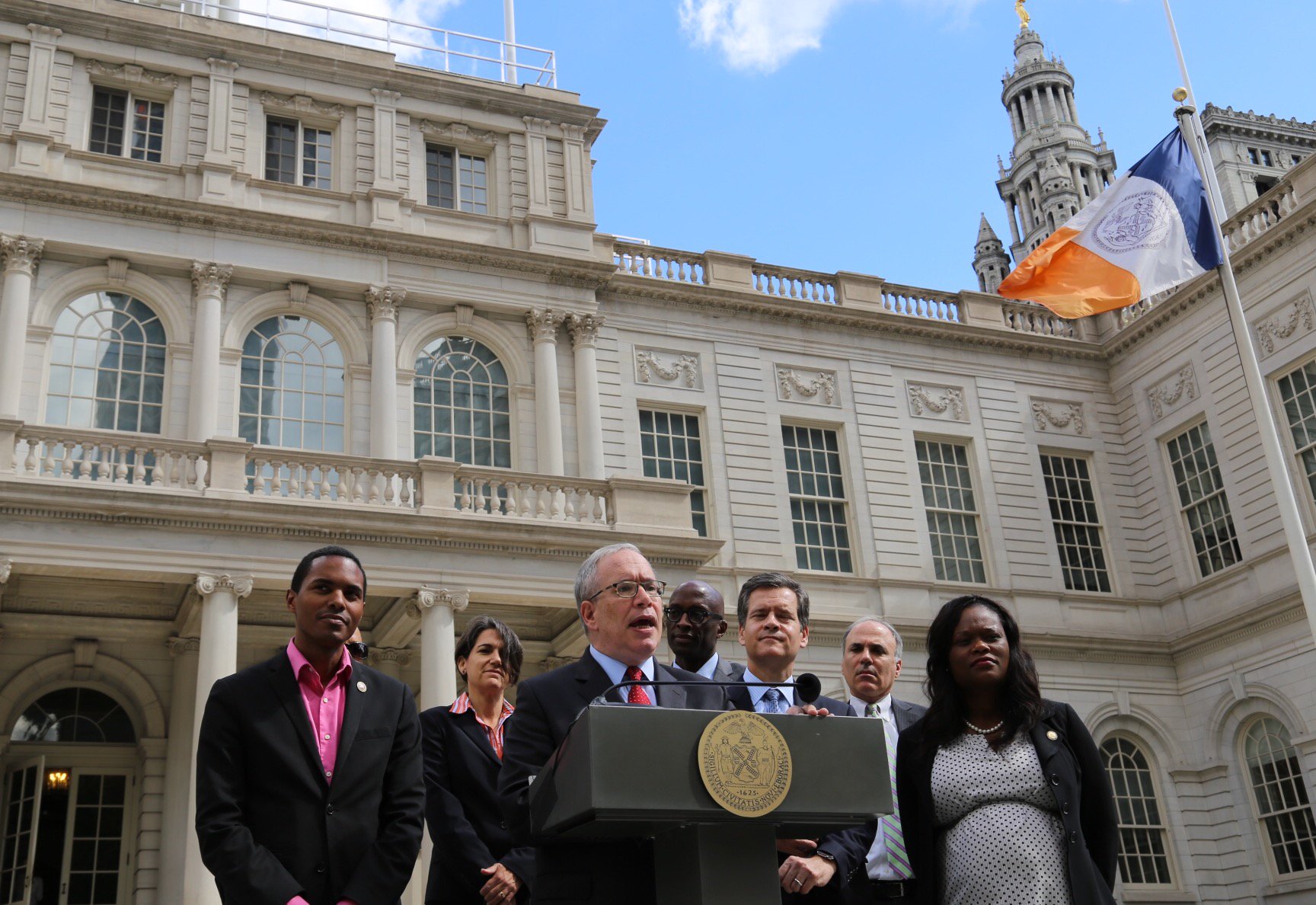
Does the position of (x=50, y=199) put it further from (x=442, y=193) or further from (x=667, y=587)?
(x=667, y=587)

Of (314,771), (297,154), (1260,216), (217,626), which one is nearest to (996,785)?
(314,771)

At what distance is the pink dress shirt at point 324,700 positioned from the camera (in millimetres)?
4176

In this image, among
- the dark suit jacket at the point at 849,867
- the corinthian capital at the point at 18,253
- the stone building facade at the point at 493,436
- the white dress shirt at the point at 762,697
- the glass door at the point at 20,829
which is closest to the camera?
the dark suit jacket at the point at 849,867

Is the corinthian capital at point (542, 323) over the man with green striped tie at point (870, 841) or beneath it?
over

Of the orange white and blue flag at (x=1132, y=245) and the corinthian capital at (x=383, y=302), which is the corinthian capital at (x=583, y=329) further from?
the orange white and blue flag at (x=1132, y=245)

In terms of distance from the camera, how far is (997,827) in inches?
155

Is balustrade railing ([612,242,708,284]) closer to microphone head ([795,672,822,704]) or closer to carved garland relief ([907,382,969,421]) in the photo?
carved garland relief ([907,382,969,421])

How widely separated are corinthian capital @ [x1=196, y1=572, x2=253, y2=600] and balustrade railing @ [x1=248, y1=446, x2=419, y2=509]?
1062 millimetres

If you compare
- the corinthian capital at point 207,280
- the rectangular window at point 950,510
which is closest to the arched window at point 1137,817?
the rectangular window at point 950,510

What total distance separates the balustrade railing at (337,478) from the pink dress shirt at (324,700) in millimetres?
10641

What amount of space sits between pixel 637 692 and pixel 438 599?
11.2m

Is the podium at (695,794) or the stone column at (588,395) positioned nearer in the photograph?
the podium at (695,794)

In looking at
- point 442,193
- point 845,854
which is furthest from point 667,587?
point 845,854

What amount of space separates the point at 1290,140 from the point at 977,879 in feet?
197
